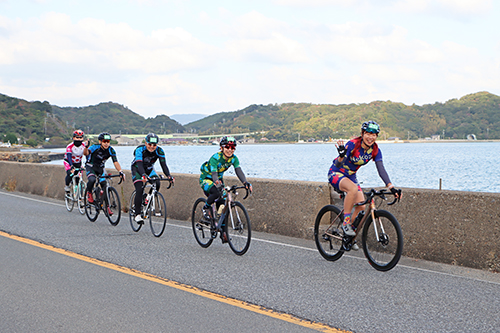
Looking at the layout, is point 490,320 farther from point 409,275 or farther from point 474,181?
point 474,181

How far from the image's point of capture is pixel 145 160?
393 inches

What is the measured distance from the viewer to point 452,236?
722 centimetres

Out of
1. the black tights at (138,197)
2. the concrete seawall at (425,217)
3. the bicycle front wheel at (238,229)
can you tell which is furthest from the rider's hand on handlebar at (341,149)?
the black tights at (138,197)

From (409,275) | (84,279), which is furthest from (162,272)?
(409,275)

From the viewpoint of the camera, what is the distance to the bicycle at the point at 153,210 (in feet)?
31.6

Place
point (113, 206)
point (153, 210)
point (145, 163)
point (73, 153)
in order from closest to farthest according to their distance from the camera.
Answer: point (153, 210) < point (145, 163) < point (113, 206) < point (73, 153)

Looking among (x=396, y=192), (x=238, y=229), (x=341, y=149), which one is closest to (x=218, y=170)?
(x=238, y=229)

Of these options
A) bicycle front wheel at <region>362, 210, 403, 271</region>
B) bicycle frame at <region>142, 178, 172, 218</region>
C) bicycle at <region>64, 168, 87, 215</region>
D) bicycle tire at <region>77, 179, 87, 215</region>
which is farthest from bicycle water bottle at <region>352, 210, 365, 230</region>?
bicycle tire at <region>77, 179, 87, 215</region>

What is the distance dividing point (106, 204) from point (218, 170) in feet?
13.3

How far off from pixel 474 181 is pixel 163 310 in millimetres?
54082

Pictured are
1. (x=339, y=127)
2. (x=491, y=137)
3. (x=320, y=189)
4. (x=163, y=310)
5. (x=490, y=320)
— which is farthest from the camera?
(x=491, y=137)

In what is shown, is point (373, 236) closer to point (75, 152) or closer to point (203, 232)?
point (203, 232)

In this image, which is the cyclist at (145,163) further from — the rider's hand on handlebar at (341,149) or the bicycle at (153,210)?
the rider's hand on handlebar at (341,149)

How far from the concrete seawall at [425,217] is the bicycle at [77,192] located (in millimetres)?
4167
